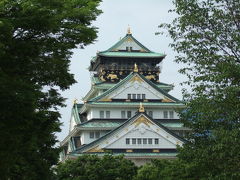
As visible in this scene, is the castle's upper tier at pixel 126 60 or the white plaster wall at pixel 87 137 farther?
the castle's upper tier at pixel 126 60

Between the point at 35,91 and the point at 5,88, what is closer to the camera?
the point at 5,88

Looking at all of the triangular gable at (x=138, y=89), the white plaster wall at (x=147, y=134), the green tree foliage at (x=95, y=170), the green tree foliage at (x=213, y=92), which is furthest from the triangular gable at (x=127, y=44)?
the green tree foliage at (x=213, y=92)

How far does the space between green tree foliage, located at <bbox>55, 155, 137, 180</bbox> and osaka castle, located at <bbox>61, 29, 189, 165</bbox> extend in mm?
7611

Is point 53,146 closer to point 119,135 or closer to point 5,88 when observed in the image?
point 5,88

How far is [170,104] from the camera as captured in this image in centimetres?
6694

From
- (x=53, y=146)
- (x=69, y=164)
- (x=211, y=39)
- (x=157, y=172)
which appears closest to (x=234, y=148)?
(x=211, y=39)

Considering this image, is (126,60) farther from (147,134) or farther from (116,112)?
(147,134)

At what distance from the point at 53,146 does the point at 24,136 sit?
45.1ft

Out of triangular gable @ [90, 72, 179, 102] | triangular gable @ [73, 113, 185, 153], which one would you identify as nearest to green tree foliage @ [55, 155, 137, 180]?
triangular gable @ [73, 113, 185, 153]

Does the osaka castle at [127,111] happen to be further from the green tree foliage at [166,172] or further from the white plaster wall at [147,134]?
the green tree foliage at [166,172]

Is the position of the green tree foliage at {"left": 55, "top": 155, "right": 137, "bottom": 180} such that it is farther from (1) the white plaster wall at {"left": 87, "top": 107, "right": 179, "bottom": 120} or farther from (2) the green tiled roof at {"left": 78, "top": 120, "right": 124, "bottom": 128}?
(1) the white plaster wall at {"left": 87, "top": 107, "right": 179, "bottom": 120}

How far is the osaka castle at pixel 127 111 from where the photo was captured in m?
61.0

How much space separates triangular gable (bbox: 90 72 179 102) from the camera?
2643 inches

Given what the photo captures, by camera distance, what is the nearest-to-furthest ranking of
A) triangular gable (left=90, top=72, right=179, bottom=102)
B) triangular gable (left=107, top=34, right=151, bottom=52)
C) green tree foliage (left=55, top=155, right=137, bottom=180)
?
1. green tree foliage (left=55, top=155, right=137, bottom=180)
2. triangular gable (left=90, top=72, right=179, bottom=102)
3. triangular gable (left=107, top=34, right=151, bottom=52)
